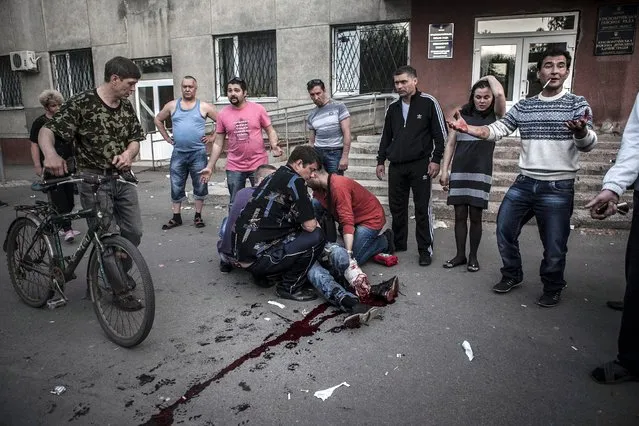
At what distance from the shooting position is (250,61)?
11781mm

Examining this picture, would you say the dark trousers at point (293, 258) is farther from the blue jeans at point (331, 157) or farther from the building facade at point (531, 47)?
the building facade at point (531, 47)

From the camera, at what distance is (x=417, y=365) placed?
306 cm

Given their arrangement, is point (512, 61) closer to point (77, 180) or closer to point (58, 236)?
point (77, 180)

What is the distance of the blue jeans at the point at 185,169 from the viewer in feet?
20.9

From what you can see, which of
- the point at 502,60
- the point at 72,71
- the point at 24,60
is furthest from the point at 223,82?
the point at 24,60

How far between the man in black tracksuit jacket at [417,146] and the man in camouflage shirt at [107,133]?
2643 millimetres

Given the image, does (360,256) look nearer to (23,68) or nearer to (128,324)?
(128,324)

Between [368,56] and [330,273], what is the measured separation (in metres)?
7.55

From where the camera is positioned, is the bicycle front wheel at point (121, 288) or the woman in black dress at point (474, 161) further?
the woman in black dress at point (474, 161)

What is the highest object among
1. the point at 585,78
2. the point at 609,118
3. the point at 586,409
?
the point at 585,78

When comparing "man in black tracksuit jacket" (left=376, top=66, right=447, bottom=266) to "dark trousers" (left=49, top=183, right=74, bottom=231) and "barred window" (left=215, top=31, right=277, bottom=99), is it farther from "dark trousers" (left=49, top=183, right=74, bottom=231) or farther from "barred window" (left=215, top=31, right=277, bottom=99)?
"barred window" (left=215, top=31, right=277, bottom=99)

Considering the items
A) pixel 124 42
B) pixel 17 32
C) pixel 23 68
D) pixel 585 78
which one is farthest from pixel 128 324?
pixel 17 32

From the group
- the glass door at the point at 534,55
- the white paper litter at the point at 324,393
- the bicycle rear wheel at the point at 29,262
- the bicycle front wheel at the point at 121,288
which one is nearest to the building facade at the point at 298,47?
the glass door at the point at 534,55

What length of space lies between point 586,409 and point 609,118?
7.87 m
